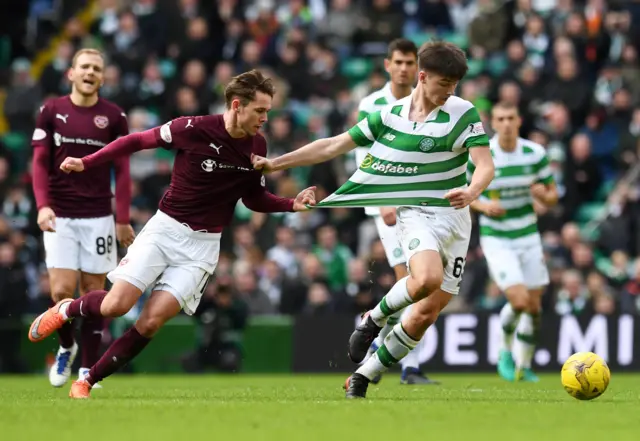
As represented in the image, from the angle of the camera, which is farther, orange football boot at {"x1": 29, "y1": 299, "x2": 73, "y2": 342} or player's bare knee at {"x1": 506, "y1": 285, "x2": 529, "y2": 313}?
player's bare knee at {"x1": 506, "y1": 285, "x2": 529, "y2": 313}

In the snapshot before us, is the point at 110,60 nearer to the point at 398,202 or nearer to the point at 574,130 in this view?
the point at 574,130

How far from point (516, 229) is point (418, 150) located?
15.4 ft

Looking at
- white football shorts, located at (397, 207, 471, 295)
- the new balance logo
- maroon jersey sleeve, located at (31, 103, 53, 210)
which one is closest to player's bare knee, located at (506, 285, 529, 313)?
white football shorts, located at (397, 207, 471, 295)

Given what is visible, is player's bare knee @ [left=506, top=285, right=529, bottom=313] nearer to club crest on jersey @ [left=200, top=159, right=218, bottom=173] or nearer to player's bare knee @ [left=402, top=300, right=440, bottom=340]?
player's bare knee @ [left=402, top=300, right=440, bottom=340]

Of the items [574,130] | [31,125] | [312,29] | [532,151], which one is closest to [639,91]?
[574,130]

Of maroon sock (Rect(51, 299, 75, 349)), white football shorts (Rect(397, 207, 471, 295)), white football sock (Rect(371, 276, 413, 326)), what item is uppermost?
white football shorts (Rect(397, 207, 471, 295))

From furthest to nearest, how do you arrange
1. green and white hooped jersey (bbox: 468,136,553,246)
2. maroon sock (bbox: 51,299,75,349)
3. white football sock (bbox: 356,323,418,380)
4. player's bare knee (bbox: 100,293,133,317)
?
1. green and white hooped jersey (bbox: 468,136,553,246)
2. maroon sock (bbox: 51,299,75,349)
3. white football sock (bbox: 356,323,418,380)
4. player's bare knee (bbox: 100,293,133,317)

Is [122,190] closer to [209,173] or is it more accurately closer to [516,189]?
[209,173]

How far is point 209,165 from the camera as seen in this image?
977 cm

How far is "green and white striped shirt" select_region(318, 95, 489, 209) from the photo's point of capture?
31.7 ft

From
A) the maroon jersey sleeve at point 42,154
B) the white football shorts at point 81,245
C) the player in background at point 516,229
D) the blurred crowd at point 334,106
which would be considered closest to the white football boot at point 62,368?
the white football shorts at point 81,245

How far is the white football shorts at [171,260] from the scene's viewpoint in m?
9.62

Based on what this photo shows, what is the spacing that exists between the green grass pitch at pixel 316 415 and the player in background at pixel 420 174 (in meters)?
0.55

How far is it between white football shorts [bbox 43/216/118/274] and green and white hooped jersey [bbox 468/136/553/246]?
4.18 meters
